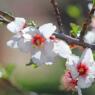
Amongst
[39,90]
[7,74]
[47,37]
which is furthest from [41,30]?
[39,90]

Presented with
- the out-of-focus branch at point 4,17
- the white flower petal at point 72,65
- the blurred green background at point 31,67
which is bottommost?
the white flower petal at point 72,65

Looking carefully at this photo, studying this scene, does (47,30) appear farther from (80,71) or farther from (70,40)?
(80,71)

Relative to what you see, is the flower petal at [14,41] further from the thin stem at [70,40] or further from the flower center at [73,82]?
the flower center at [73,82]

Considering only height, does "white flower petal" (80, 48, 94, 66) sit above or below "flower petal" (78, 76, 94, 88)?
above

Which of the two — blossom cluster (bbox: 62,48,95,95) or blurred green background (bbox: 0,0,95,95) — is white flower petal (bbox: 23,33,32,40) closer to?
blossom cluster (bbox: 62,48,95,95)

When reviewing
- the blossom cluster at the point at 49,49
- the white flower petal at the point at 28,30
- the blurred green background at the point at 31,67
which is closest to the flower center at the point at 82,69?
the blossom cluster at the point at 49,49

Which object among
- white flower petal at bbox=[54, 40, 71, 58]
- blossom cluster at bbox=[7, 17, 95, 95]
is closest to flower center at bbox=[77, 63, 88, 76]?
blossom cluster at bbox=[7, 17, 95, 95]
